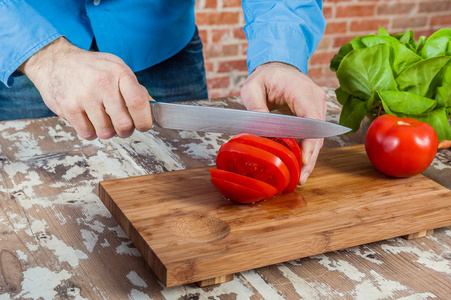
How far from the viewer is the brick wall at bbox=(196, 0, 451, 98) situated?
2.73 metres

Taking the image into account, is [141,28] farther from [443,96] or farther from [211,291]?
[211,291]

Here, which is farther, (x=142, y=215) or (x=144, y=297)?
(x=142, y=215)

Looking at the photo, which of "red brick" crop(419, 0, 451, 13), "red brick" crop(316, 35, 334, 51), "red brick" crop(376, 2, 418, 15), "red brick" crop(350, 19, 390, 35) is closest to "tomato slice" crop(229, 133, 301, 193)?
"red brick" crop(316, 35, 334, 51)

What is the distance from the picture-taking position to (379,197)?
0.97m

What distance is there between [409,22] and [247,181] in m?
2.76

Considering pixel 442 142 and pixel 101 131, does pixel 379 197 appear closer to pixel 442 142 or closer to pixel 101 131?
pixel 442 142

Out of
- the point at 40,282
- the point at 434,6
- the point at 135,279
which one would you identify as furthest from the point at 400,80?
the point at 434,6

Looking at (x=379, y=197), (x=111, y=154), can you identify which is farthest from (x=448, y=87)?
(x=111, y=154)

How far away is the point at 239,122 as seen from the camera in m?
0.98

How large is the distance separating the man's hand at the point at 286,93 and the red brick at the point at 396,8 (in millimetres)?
2250

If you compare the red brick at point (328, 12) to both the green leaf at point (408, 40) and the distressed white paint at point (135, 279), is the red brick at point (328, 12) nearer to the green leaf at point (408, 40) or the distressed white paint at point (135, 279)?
the green leaf at point (408, 40)

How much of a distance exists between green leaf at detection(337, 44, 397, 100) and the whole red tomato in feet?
0.41

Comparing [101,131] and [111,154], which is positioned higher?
[101,131]

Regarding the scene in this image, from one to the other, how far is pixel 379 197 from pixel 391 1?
250cm
